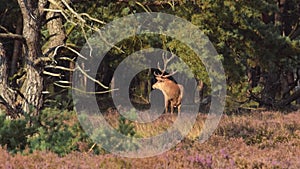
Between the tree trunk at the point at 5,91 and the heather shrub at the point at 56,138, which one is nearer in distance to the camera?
the heather shrub at the point at 56,138

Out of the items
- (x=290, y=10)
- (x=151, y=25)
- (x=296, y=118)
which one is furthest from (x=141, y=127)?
(x=290, y=10)

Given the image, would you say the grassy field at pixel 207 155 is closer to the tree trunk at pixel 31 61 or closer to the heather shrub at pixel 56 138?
the heather shrub at pixel 56 138

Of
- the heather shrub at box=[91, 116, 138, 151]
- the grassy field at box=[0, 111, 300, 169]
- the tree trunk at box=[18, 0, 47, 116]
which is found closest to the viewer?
the grassy field at box=[0, 111, 300, 169]

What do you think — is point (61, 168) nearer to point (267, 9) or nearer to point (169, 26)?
point (169, 26)

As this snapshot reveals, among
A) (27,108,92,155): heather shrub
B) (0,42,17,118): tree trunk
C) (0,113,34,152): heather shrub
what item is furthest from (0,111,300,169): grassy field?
(0,42,17,118): tree trunk

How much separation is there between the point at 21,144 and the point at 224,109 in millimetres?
9925

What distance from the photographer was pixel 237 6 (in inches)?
492

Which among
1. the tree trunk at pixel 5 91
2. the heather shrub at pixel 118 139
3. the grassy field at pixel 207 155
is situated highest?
the tree trunk at pixel 5 91

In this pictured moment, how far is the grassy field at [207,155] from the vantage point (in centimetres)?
573

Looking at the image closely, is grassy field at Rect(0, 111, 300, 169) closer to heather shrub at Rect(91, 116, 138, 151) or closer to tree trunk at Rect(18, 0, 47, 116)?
heather shrub at Rect(91, 116, 138, 151)

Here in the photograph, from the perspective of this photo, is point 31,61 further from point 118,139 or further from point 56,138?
point 118,139

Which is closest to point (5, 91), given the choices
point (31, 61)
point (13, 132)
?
point (31, 61)

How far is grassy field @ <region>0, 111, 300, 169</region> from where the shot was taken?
5.73 meters

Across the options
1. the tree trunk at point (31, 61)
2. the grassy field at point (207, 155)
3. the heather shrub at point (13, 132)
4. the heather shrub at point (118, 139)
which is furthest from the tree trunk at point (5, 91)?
the grassy field at point (207, 155)
